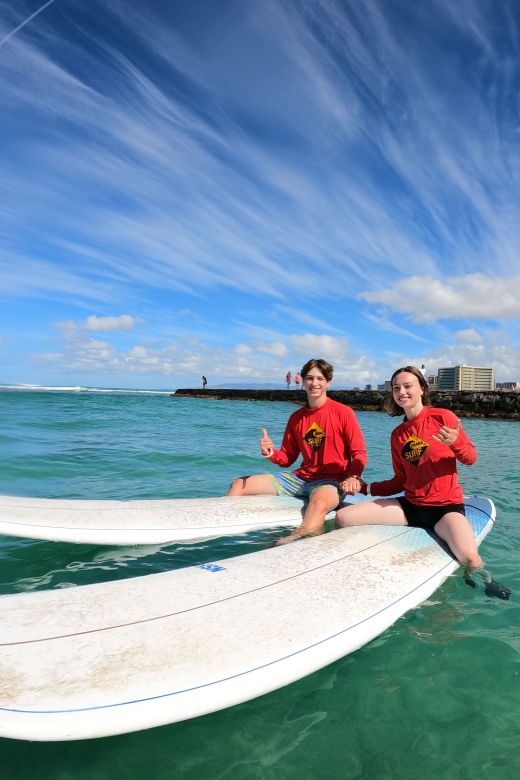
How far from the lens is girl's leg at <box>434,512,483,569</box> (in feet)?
12.0

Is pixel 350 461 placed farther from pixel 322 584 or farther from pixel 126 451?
pixel 126 451

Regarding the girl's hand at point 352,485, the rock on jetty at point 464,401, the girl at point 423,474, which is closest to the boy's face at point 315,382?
the girl at point 423,474

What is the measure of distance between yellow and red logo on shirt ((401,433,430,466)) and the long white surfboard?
2.79 ft

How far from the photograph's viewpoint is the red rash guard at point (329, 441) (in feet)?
15.4

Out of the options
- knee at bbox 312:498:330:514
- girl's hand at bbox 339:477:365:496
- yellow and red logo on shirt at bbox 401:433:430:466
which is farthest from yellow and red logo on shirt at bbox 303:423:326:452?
yellow and red logo on shirt at bbox 401:433:430:466

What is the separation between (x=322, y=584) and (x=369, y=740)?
2.90 feet

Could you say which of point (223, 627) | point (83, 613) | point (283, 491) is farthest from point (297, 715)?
point (283, 491)

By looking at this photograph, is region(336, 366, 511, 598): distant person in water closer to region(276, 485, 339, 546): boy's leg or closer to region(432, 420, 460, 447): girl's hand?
region(432, 420, 460, 447): girl's hand

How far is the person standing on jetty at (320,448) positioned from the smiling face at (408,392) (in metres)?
0.60

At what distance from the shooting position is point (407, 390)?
396 centimetres

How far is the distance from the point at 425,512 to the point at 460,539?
0.42 metres

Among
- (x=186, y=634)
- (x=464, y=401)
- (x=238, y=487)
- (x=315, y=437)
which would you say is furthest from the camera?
(x=464, y=401)

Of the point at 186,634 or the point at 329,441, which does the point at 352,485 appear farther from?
the point at 186,634

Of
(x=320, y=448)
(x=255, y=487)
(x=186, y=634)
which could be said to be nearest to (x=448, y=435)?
(x=320, y=448)
